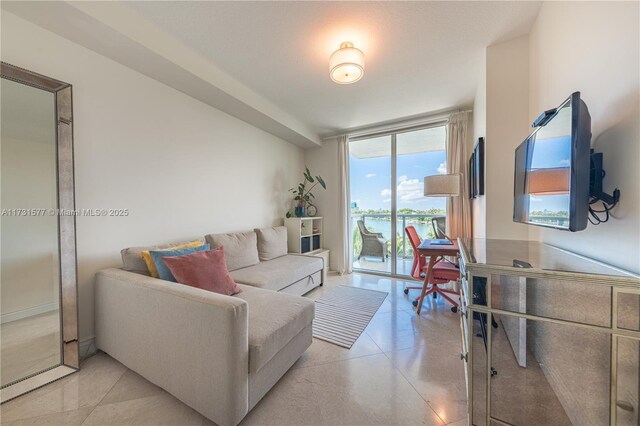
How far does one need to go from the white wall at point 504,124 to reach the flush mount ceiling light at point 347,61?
3.73 ft

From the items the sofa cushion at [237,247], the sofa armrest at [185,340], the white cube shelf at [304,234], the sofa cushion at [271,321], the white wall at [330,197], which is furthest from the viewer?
the white wall at [330,197]

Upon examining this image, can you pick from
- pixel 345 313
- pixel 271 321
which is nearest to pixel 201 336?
pixel 271 321

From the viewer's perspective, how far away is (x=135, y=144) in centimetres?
202

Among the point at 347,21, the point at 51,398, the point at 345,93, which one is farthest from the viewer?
the point at 345,93

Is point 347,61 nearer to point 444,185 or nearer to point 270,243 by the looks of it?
point 444,185

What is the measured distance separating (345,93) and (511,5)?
153 cm

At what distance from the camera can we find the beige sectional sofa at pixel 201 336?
3.72 feet

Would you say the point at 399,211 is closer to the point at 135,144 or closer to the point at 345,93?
the point at 345,93

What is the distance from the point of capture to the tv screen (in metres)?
0.90

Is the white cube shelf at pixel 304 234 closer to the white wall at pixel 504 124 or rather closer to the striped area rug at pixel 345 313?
the striped area rug at pixel 345 313

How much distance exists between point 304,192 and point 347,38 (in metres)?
2.75

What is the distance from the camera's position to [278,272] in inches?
98.0

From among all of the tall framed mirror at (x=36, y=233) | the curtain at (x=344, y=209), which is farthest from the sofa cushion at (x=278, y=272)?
the tall framed mirror at (x=36, y=233)

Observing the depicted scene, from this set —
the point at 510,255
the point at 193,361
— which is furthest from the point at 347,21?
the point at 193,361
